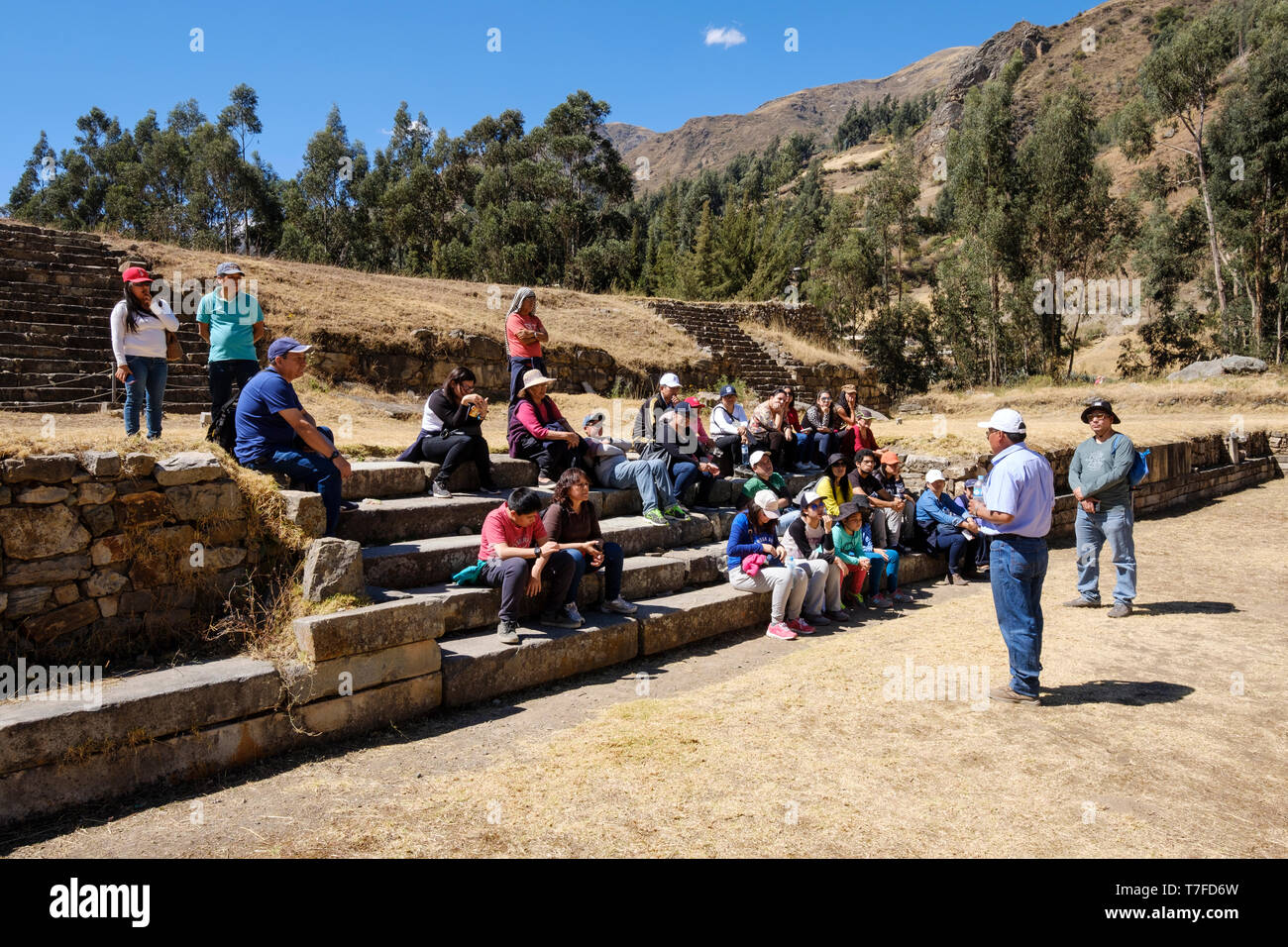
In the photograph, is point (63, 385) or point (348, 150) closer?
point (63, 385)

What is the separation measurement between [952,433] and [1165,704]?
7.93 meters

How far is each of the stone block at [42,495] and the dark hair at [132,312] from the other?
7.74 feet

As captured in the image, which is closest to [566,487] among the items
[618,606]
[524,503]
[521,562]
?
[524,503]

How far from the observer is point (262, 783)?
3828 mm

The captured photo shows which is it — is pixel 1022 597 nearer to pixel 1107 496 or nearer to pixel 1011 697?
pixel 1011 697

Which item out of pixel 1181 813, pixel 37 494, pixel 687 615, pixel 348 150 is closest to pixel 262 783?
pixel 37 494

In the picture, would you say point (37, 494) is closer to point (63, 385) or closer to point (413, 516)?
point (413, 516)

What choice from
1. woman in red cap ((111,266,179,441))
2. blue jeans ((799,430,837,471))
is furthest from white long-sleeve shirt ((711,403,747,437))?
woman in red cap ((111,266,179,441))

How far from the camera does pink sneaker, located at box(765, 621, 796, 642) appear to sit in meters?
6.61

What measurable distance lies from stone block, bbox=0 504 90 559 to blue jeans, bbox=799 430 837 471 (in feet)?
26.4

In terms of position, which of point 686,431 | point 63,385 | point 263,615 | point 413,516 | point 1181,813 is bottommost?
point 1181,813

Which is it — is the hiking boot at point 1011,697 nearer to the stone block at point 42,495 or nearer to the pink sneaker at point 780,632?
the pink sneaker at point 780,632

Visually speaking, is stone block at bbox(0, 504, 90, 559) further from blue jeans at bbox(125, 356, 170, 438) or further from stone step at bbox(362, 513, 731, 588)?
blue jeans at bbox(125, 356, 170, 438)

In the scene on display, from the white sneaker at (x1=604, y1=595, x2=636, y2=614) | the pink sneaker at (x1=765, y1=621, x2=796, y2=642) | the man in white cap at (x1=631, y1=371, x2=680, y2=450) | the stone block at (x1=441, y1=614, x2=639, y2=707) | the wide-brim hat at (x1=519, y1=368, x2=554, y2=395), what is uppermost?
the wide-brim hat at (x1=519, y1=368, x2=554, y2=395)
